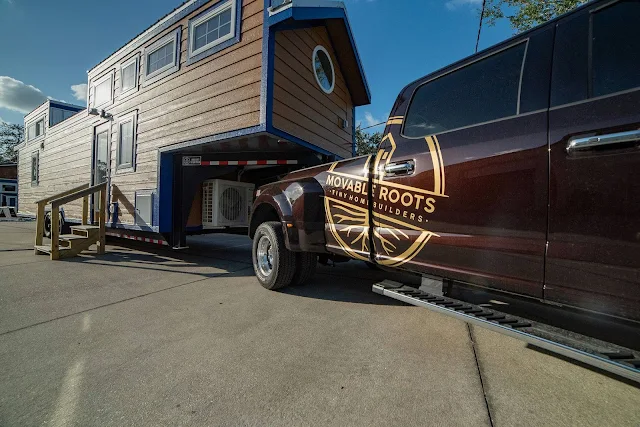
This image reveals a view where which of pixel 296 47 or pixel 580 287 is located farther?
pixel 296 47

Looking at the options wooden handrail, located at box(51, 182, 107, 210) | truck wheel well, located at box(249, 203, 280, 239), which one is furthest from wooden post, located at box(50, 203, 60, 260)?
truck wheel well, located at box(249, 203, 280, 239)

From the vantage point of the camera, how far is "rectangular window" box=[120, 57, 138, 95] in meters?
6.70

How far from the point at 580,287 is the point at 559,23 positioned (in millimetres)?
1560

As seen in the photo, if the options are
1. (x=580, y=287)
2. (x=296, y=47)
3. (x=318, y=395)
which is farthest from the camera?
(x=296, y=47)

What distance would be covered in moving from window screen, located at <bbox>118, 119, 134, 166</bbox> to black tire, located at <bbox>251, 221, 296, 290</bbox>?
450 centimetres

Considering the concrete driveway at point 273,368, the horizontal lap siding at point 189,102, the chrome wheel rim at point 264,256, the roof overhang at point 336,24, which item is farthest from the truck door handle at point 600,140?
the roof overhang at point 336,24

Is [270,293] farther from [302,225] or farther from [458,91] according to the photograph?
[458,91]

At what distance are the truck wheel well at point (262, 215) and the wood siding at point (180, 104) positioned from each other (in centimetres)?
128

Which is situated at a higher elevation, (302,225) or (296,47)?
(296,47)

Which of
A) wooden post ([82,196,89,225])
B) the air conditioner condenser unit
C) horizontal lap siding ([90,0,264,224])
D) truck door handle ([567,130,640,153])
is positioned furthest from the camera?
wooden post ([82,196,89,225])

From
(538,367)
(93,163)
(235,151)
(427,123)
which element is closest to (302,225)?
(427,123)

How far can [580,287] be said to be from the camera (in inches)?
61.1

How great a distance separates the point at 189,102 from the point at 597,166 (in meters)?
5.77

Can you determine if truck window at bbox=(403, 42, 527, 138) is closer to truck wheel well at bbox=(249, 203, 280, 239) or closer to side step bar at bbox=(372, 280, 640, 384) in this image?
side step bar at bbox=(372, 280, 640, 384)
